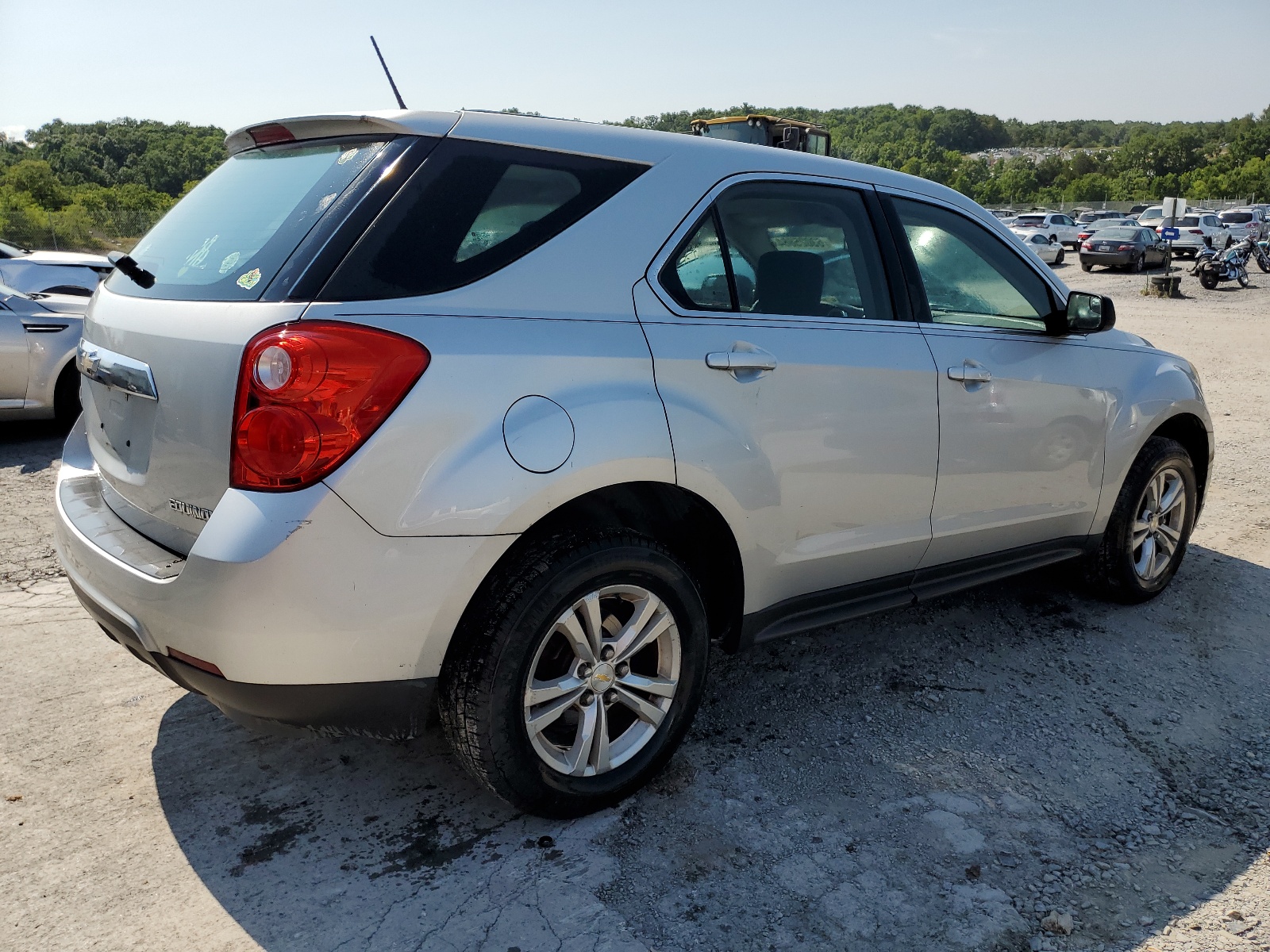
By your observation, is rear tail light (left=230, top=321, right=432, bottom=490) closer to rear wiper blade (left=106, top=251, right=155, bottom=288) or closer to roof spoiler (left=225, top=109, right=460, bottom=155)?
roof spoiler (left=225, top=109, right=460, bottom=155)

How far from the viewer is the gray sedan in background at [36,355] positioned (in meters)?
7.11

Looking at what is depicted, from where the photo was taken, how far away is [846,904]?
2.41 m

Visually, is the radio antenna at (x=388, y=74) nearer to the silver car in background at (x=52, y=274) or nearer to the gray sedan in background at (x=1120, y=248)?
the silver car in background at (x=52, y=274)

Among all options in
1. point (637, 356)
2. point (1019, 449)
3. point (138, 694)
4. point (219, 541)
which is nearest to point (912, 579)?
point (1019, 449)

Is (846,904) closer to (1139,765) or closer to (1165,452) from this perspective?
(1139,765)

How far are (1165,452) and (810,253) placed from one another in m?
2.22

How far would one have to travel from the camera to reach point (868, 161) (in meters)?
10.6

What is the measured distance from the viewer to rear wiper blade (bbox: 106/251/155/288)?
2.69m

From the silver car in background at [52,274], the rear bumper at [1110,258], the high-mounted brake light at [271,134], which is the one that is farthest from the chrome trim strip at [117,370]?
the rear bumper at [1110,258]

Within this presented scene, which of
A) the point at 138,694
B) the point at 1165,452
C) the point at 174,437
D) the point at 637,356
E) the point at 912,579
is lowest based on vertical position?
the point at 138,694

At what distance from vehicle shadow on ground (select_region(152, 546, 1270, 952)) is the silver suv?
0.88 feet

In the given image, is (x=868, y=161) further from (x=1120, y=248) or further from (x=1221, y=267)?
(x=1120, y=248)

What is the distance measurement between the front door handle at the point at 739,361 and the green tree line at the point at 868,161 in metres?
0.97

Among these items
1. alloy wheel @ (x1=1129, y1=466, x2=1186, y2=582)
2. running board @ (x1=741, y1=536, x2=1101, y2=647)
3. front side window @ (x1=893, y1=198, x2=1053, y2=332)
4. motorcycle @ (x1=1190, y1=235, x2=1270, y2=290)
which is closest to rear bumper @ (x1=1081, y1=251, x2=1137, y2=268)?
motorcycle @ (x1=1190, y1=235, x2=1270, y2=290)
